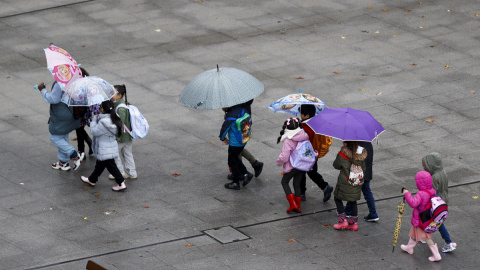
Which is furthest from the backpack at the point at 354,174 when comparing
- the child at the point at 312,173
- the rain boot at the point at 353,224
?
the child at the point at 312,173

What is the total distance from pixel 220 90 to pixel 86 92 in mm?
1820

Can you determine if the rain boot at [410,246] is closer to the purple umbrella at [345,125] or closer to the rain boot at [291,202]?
the purple umbrella at [345,125]

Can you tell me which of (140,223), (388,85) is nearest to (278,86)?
(388,85)

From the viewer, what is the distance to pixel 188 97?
38.2 feet


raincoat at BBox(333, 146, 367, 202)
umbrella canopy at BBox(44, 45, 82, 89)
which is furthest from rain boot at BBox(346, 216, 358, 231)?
umbrella canopy at BBox(44, 45, 82, 89)

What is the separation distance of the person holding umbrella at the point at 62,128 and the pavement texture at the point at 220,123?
0.76 feet

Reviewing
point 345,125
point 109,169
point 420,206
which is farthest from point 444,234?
point 109,169

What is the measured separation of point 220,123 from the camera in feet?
46.8

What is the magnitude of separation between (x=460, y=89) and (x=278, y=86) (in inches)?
127

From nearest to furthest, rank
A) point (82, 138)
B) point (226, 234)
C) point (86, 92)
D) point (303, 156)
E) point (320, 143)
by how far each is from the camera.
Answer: point (226, 234) → point (303, 156) → point (320, 143) → point (86, 92) → point (82, 138)

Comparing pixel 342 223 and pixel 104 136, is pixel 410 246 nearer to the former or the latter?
pixel 342 223

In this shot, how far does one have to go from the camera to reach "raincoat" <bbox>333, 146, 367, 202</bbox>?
10445 millimetres

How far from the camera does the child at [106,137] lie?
11672 millimetres

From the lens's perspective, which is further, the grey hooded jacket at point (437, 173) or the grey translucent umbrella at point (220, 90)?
the grey translucent umbrella at point (220, 90)
